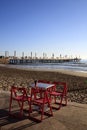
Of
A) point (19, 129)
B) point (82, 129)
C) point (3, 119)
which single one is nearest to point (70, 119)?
point (82, 129)

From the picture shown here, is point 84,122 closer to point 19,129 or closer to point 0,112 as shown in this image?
point 19,129

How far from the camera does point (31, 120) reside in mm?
5477

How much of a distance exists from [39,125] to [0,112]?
63.1 inches

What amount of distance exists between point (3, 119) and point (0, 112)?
64 centimetres

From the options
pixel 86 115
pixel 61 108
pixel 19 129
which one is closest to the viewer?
pixel 19 129

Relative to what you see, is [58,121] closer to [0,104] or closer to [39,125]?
[39,125]

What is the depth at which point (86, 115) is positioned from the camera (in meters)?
5.94

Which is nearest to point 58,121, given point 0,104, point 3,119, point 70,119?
point 70,119

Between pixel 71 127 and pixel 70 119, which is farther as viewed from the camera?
pixel 70 119

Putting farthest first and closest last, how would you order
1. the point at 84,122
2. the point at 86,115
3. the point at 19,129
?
the point at 86,115
the point at 84,122
the point at 19,129

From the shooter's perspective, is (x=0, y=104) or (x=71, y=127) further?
(x=0, y=104)

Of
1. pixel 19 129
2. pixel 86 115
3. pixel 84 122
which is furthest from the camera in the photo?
pixel 86 115

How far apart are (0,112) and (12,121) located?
0.89 meters

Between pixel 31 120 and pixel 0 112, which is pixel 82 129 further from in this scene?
pixel 0 112
